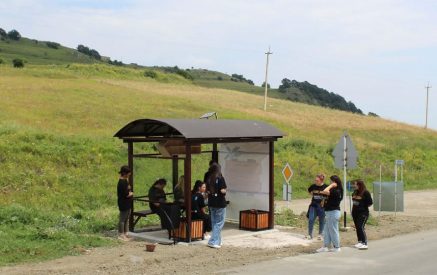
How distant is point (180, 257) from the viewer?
12133 millimetres

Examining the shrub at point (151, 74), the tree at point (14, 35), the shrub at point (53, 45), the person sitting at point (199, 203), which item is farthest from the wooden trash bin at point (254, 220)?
the tree at point (14, 35)

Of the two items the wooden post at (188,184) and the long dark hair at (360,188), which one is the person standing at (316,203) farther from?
the wooden post at (188,184)

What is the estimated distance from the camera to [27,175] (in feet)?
81.3

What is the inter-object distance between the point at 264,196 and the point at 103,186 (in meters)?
10.7

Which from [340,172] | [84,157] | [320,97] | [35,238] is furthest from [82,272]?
[320,97]

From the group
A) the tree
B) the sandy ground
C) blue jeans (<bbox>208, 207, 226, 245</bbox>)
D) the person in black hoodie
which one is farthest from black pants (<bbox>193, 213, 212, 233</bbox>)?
the tree

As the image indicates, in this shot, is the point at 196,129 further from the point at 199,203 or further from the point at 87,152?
the point at 87,152

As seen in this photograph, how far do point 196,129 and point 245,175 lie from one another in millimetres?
3469

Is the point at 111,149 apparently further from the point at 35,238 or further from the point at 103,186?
the point at 35,238

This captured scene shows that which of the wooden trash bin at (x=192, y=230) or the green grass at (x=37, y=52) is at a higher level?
the green grass at (x=37, y=52)

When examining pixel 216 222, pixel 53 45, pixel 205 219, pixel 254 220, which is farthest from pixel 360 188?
pixel 53 45

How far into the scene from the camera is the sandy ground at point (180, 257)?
10.8 meters

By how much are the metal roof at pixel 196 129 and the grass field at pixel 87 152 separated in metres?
2.67

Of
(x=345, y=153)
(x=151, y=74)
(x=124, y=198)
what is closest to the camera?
(x=124, y=198)
